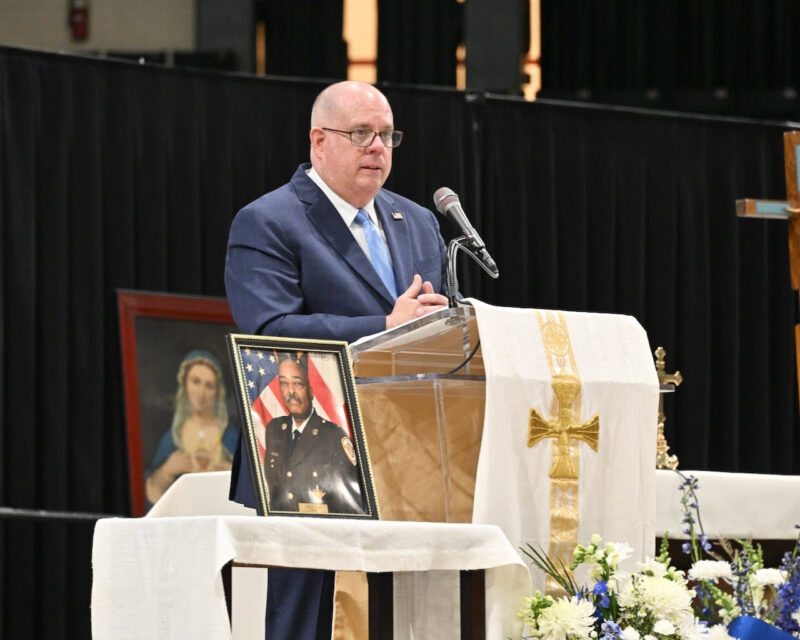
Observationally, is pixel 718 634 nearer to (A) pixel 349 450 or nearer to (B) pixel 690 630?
(B) pixel 690 630

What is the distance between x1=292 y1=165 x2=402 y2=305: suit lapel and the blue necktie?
0.02 m

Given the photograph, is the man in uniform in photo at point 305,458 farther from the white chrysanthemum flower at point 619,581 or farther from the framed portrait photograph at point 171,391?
the framed portrait photograph at point 171,391

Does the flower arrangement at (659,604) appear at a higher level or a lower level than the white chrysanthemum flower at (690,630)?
higher

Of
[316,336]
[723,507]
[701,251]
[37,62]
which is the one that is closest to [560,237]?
[701,251]

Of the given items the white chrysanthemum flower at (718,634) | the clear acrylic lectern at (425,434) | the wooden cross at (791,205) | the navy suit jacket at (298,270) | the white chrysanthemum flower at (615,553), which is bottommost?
the white chrysanthemum flower at (718,634)

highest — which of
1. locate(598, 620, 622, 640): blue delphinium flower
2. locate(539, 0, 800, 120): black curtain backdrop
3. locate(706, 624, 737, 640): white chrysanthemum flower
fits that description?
locate(539, 0, 800, 120): black curtain backdrop

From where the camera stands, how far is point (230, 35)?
8016mm

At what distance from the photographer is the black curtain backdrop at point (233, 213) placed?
635 cm

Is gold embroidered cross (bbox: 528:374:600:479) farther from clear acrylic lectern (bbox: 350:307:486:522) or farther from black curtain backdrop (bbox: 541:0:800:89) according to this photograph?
black curtain backdrop (bbox: 541:0:800:89)

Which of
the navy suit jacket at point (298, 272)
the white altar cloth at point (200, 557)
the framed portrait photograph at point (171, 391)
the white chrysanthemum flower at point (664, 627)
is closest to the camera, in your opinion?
the white altar cloth at point (200, 557)

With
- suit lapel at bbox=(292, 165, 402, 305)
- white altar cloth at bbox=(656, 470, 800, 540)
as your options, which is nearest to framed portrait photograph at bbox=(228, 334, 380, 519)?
suit lapel at bbox=(292, 165, 402, 305)

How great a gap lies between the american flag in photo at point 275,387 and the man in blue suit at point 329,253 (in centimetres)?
32

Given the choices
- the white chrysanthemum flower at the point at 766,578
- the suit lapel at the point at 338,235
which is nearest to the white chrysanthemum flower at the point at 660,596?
the white chrysanthemum flower at the point at 766,578

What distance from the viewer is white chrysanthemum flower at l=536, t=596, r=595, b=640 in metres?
2.44
